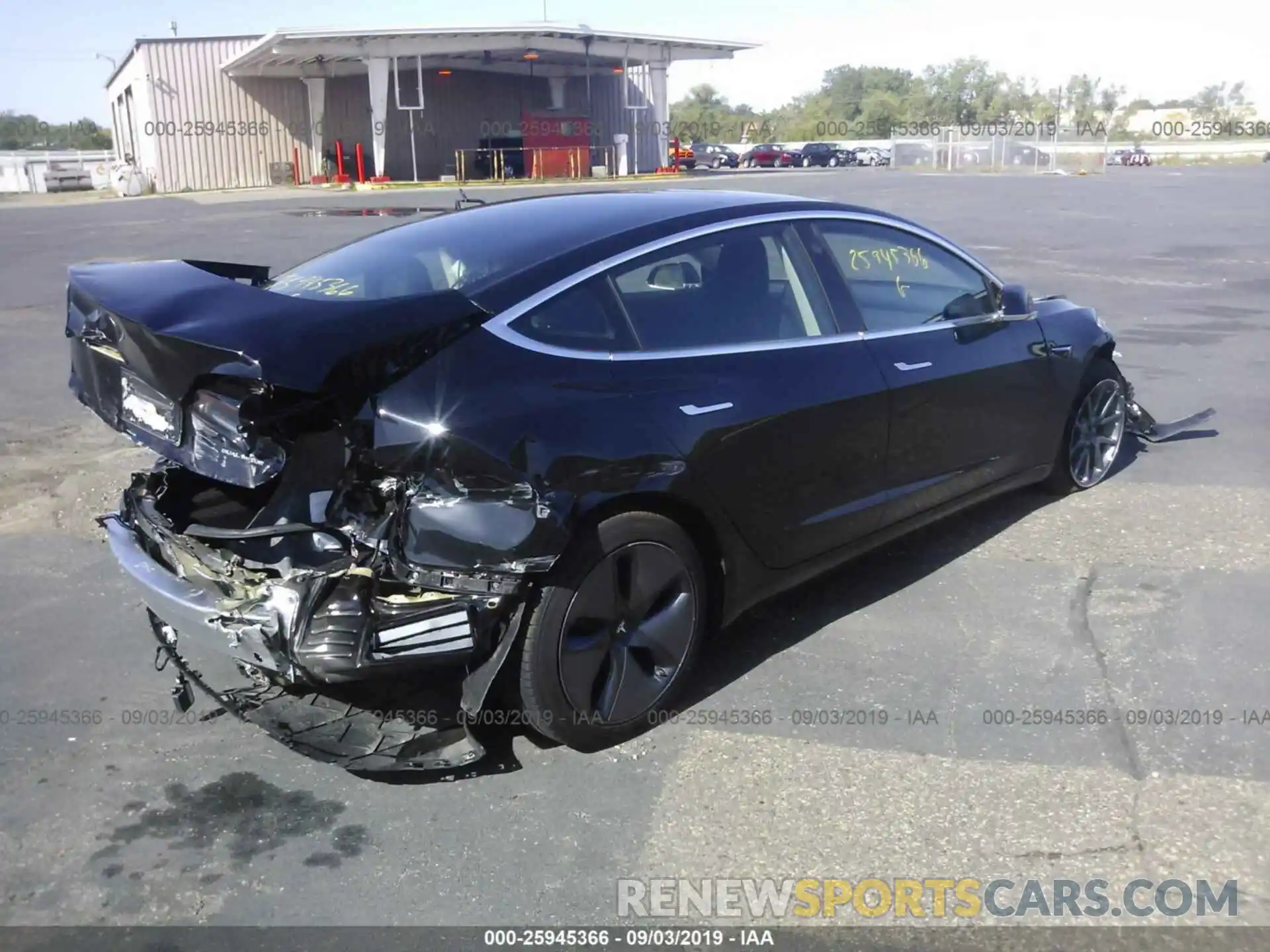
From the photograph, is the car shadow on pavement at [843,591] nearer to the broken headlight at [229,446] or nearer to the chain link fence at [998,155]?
the broken headlight at [229,446]

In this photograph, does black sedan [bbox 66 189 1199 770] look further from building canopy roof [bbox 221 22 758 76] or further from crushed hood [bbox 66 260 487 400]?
building canopy roof [bbox 221 22 758 76]

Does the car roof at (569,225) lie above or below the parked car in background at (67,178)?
below

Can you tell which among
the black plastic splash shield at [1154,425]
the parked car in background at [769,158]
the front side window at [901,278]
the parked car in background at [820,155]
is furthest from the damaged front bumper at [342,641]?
the parked car in background at [820,155]

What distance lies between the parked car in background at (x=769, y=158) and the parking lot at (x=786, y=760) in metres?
53.4

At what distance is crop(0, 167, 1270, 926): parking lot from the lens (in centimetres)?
311

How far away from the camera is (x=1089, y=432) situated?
609 cm

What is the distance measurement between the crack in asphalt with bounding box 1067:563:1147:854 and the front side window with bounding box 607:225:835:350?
1559mm

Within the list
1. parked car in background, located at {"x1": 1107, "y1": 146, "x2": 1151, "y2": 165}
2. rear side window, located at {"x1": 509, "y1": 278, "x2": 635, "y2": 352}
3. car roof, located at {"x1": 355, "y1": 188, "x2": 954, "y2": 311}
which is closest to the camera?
rear side window, located at {"x1": 509, "y1": 278, "x2": 635, "y2": 352}

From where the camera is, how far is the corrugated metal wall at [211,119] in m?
41.4

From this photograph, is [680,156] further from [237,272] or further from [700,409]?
[700,409]

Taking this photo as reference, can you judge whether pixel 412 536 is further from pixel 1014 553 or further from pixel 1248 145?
pixel 1248 145

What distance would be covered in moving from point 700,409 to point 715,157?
2203 inches

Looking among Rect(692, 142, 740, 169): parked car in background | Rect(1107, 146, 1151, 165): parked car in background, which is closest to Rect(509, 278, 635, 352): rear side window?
Rect(692, 142, 740, 169): parked car in background

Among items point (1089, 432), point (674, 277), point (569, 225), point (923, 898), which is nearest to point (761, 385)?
point (674, 277)
